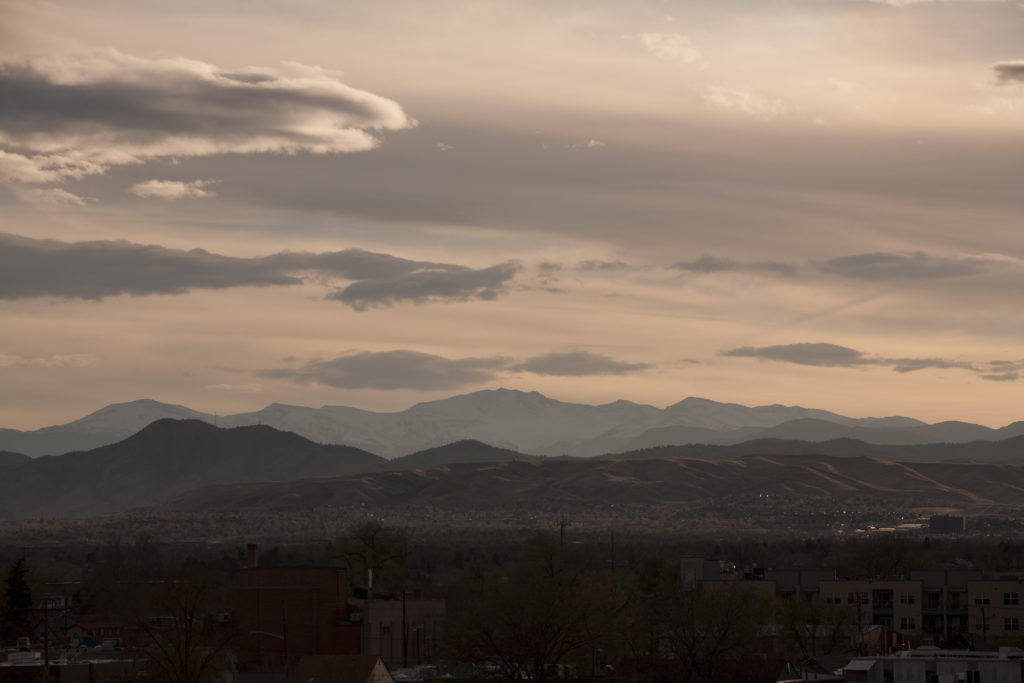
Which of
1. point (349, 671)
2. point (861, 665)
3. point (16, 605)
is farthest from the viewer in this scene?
point (16, 605)

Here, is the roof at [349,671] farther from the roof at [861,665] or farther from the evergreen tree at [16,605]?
the evergreen tree at [16,605]

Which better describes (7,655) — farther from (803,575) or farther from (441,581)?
(441,581)

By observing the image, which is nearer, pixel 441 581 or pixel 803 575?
pixel 803 575

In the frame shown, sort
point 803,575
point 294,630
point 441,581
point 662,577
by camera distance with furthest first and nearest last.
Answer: point 441,581 < point 803,575 < point 662,577 < point 294,630

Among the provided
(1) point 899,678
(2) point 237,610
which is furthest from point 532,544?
(1) point 899,678

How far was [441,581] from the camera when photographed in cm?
18562

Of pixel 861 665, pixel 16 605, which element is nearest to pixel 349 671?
pixel 861 665

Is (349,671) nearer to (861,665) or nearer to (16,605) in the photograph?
(861,665)

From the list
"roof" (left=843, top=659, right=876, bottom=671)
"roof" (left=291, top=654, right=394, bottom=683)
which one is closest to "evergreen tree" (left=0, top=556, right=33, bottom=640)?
"roof" (left=291, top=654, right=394, bottom=683)

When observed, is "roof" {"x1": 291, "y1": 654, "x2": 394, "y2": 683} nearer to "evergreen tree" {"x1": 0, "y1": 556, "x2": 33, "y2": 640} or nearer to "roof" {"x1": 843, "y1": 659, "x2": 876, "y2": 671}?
"roof" {"x1": 843, "y1": 659, "x2": 876, "y2": 671}

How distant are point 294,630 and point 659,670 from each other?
1092 inches

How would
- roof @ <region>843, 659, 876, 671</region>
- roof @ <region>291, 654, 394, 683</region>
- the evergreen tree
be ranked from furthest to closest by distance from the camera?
1. the evergreen tree
2. roof @ <region>843, 659, 876, 671</region>
3. roof @ <region>291, 654, 394, 683</region>

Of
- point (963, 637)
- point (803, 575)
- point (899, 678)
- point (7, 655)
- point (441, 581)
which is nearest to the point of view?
point (899, 678)

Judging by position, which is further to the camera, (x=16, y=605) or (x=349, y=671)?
(x=16, y=605)
